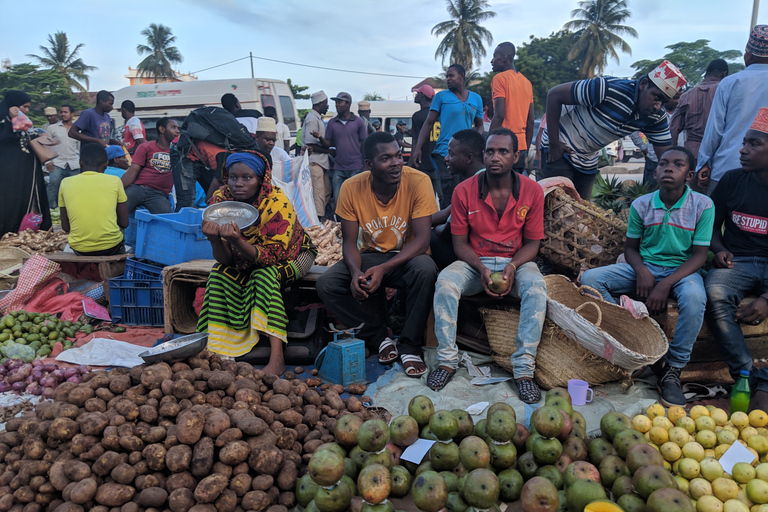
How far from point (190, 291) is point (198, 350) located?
1.91m

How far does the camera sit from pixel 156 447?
2.10 metres

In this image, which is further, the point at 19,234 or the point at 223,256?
the point at 19,234

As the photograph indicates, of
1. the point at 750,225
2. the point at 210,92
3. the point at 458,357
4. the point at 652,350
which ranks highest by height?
the point at 210,92

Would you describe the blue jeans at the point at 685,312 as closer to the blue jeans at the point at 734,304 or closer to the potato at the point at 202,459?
the blue jeans at the point at 734,304

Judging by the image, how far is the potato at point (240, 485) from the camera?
6.74 ft

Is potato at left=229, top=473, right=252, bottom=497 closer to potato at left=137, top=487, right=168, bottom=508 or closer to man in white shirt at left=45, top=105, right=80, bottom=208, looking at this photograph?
potato at left=137, top=487, right=168, bottom=508

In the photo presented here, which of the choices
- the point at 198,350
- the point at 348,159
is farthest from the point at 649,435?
the point at 348,159

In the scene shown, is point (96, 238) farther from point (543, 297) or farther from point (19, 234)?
point (543, 297)

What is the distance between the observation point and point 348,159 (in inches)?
321

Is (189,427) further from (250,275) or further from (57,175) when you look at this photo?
(57,175)

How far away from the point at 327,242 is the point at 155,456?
17.2 feet

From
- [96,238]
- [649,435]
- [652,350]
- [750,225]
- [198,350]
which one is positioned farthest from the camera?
[96,238]

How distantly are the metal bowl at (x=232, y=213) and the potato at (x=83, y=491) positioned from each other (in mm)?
1817

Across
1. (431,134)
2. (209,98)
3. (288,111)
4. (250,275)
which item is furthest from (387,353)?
(209,98)
